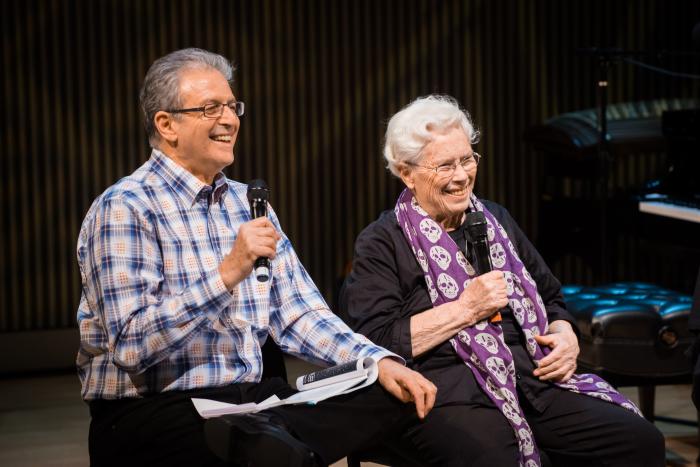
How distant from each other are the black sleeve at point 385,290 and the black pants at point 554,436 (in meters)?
0.22

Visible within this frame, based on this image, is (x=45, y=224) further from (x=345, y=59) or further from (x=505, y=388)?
(x=505, y=388)

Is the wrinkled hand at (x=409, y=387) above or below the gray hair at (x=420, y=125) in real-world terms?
below

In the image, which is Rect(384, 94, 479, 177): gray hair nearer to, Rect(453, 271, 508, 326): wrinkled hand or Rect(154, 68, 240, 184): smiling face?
Rect(453, 271, 508, 326): wrinkled hand

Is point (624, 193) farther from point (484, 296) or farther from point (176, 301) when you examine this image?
point (176, 301)

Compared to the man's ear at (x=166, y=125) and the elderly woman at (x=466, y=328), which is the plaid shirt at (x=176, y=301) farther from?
the elderly woman at (x=466, y=328)

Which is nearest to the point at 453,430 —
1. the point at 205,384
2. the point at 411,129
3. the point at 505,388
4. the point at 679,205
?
the point at 505,388

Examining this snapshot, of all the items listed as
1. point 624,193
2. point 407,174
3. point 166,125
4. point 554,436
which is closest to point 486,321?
point 554,436

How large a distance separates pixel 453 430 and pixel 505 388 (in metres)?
0.20

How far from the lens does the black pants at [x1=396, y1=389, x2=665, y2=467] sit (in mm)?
2740

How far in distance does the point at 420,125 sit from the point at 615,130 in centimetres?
279

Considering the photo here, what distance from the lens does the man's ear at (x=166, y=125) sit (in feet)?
8.95

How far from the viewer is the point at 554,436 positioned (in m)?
2.91

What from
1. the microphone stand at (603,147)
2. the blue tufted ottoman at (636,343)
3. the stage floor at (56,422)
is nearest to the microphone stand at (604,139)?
the microphone stand at (603,147)

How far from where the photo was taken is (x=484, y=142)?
639 centimetres
